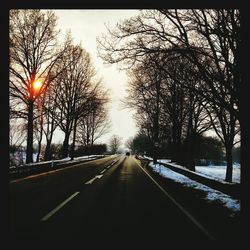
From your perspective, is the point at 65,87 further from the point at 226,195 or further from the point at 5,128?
the point at 5,128

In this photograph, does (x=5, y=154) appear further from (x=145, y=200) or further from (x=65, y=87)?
(x=65, y=87)

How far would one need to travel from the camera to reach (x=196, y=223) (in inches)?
289

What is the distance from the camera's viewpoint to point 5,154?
396 centimetres

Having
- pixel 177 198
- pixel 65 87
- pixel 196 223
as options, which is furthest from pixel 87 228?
pixel 65 87

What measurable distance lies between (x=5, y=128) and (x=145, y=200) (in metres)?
7.72

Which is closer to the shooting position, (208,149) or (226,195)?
(226,195)

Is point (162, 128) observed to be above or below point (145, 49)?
below

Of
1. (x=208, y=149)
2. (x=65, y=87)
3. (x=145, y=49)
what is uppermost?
(x=65, y=87)

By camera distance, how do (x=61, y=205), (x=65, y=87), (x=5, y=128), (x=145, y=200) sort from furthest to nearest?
(x=65, y=87), (x=145, y=200), (x=61, y=205), (x=5, y=128)

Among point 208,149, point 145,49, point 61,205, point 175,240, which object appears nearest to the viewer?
point 175,240
